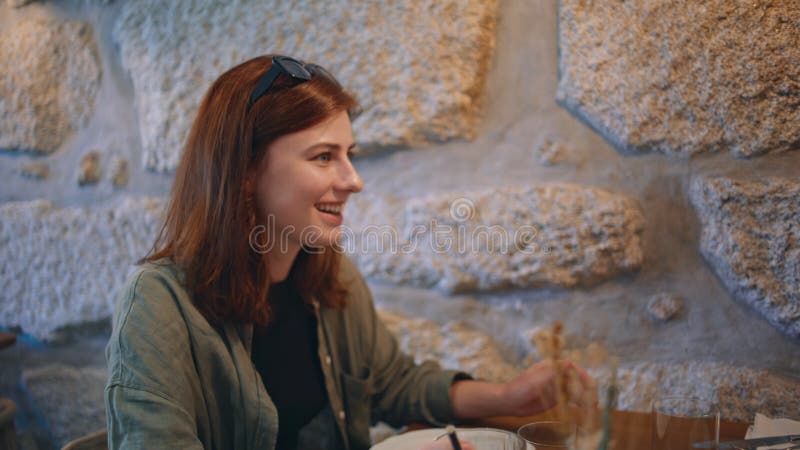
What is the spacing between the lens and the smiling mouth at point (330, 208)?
1032mm

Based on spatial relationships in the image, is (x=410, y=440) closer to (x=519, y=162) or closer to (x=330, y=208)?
(x=330, y=208)

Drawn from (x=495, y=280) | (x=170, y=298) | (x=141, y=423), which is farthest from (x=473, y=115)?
(x=141, y=423)

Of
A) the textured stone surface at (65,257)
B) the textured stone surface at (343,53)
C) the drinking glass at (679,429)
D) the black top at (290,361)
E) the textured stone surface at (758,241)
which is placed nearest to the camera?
the drinking glass at (679,429)

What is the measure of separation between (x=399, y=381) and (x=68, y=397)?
2.92 ft

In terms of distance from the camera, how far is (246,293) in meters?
1.02

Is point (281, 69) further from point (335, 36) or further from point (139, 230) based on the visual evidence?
point (139, 230)

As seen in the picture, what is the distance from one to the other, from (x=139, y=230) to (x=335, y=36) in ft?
2.04

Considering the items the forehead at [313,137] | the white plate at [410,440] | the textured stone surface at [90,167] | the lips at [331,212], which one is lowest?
the white plate at [410,440]


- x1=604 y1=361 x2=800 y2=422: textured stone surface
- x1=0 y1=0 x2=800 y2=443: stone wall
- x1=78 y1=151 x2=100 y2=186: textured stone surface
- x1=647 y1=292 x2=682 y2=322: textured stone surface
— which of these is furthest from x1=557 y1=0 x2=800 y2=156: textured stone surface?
x1=78 y1=151 x2=100 y2=186: textured stone surface

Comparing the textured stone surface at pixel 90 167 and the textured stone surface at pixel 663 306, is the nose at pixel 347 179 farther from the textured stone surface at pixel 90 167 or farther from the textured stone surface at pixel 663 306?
the textured stone surface at pixel 90 167

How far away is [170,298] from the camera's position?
38.1 inches

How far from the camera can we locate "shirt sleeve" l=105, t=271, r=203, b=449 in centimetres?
86

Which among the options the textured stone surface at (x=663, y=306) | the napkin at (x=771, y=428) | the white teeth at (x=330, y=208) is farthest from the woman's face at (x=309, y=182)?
the napkin at (x=771, y=428)

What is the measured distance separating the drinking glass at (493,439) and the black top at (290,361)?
33 cm
